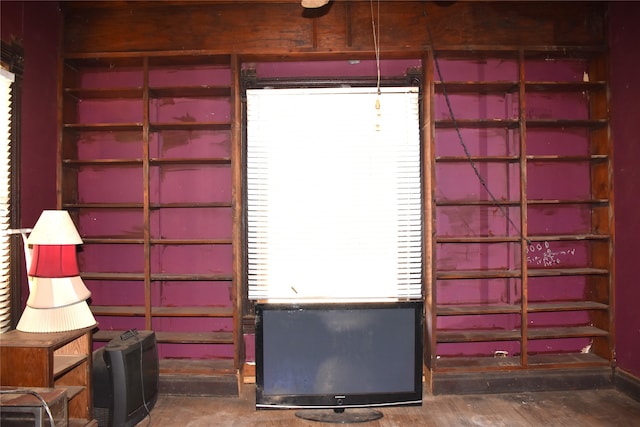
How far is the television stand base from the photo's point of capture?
263 centimetres

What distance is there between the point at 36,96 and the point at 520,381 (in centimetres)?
411

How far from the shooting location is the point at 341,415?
8.80 ft

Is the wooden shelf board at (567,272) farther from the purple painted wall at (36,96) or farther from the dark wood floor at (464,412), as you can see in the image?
the purple painted wall at (36,96)

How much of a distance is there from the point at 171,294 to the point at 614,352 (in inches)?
140

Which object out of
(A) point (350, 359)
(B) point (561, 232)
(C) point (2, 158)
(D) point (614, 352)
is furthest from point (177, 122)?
(D) point (614, 352)

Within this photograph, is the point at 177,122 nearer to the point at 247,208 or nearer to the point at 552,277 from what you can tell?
the point at 247,208

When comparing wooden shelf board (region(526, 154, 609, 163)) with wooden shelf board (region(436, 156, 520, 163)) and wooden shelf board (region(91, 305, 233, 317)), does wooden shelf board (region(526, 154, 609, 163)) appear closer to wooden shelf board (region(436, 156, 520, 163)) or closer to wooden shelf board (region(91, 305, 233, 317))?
wooden shelf board (region(436, 156, 520, 163))

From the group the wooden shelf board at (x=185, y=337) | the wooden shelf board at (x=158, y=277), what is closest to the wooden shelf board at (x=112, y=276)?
the wooden shelf board at (x=158, y=277)

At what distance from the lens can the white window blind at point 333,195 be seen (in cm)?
344

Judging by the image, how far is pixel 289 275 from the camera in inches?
135

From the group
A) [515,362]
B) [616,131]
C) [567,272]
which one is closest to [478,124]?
[616,131]

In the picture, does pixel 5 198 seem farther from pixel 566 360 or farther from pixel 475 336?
pixel 566 360

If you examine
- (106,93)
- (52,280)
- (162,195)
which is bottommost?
(52,280)

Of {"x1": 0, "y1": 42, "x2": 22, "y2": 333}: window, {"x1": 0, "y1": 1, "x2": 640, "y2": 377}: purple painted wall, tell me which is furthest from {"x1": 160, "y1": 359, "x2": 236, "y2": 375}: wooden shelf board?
{"x1": 0, "y1": 1, "x2": 640, "y2": 377}: purple painted wall
